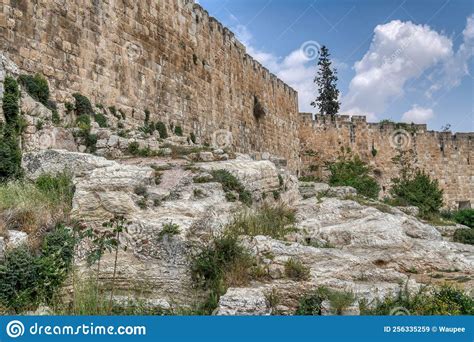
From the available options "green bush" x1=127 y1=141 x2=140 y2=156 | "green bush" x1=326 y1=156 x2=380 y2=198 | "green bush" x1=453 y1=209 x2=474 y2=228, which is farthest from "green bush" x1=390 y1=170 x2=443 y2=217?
"green bush" x1=127 y1=141 x2=140 y2=156

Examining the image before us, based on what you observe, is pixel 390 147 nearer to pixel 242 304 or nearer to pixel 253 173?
pixel 253 173

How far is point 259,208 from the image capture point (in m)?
9.66

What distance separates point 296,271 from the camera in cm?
672

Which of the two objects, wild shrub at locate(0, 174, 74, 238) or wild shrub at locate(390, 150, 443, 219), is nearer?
wild shrub at locate(0, 174, 74, 238)

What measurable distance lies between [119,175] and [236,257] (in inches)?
111

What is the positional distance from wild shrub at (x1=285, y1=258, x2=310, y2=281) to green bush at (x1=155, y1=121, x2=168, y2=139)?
31.3ft

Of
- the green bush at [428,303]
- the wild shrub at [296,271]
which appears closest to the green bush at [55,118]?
the wild shrub at [296,271]

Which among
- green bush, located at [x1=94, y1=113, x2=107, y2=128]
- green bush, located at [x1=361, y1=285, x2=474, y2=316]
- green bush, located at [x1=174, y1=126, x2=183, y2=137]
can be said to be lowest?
green bush, located at [x1=361, y1=285, x2=474, y2=316]

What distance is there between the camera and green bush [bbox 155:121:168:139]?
51.4ft

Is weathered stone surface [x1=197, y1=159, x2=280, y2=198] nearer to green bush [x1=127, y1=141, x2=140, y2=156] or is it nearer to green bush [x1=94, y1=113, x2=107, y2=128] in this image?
green bush [x1=127, y1=141, x2=140, y2=156]

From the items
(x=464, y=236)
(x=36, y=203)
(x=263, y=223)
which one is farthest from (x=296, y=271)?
(x=464, y=236)

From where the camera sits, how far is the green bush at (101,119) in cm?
1260

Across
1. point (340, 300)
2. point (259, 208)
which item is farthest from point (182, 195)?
point (340, 300)

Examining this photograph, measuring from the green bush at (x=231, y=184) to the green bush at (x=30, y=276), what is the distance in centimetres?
373
